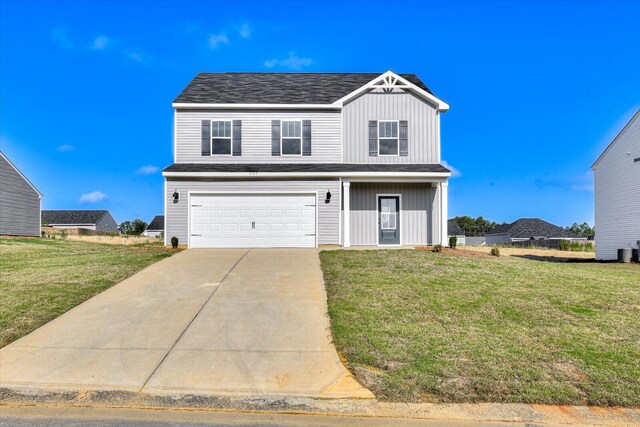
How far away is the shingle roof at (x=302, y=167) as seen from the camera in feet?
59.7

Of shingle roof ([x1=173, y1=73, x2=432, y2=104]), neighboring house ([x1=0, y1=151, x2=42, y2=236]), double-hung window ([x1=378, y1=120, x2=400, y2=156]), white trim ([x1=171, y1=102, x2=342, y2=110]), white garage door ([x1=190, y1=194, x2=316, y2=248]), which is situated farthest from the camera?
neighboring house ([x1=0, y1=151, x2=42, y2=236])

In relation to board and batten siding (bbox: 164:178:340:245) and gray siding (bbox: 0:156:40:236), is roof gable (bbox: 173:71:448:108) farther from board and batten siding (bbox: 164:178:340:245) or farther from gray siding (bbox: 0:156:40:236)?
gray siding (bbox: 0:156:40:236)

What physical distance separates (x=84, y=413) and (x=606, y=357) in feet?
22.8

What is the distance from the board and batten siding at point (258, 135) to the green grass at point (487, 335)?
25.9ft

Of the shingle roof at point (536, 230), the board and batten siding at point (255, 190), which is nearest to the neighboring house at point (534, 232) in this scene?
the shingle roof at point (536, 230)

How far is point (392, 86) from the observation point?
63.4 ft

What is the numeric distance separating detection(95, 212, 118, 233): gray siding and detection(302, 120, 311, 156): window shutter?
5631 centimetres

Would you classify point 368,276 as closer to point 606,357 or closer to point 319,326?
point 319,326

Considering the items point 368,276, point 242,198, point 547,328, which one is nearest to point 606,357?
point 547,328

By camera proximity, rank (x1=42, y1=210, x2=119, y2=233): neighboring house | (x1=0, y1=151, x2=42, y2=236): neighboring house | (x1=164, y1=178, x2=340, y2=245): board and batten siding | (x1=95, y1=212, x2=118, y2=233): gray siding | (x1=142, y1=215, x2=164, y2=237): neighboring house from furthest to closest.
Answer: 1. (x1=142, y1=215, x2=164, y2=237): neighboring house
2. (x1=95, y1=212, x2=118, y2=233): gray siding
3. (x1=42, y1=210, x2=119, y2=233): neighboring house
4. (x1=0, y1=151, x2=42, y2=236): neighboring house
5. (x1=164, y1=178, x2=340, y2=245): board and batten siding

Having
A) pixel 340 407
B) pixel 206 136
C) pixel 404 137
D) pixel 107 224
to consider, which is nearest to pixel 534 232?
pixel 404 137

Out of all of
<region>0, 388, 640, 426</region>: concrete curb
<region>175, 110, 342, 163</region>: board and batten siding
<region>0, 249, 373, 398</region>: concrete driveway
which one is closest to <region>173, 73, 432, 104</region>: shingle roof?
<region>175, 110, 342, 163</region>: board and batten siding

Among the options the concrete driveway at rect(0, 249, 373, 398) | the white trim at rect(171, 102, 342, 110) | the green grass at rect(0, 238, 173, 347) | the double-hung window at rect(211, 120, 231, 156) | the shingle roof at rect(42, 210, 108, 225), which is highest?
the white trim at rect(171, 102, 342, 110)

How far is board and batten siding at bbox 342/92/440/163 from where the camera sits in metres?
19.3
